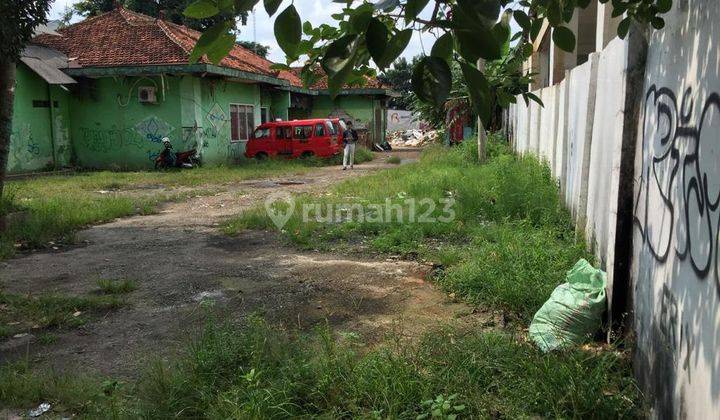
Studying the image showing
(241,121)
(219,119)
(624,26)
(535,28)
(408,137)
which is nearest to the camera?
(535,28)

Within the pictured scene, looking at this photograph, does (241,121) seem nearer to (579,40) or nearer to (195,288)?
(579,40)

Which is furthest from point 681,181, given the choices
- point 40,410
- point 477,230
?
point 477,230

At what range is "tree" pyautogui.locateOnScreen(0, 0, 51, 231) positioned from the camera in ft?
21.7

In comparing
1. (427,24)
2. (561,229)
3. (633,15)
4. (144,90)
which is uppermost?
(144,90)

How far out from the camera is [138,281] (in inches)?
218

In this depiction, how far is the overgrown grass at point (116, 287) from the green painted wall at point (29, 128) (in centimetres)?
1158

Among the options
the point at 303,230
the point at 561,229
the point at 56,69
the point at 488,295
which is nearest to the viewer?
the point at 488,295

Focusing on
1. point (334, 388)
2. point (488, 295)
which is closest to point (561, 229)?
point (488, 295)

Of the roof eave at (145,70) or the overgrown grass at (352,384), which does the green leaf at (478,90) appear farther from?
the roof eave at (145,70)

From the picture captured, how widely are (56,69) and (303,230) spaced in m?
12.5

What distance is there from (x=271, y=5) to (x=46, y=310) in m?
4.47

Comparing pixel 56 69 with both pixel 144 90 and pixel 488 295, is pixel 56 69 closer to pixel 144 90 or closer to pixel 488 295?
pixel 144 90

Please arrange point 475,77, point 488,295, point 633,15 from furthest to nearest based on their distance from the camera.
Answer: point 488,295, point 633,15, point 475,77

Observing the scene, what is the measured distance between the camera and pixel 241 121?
2052 centimetres
